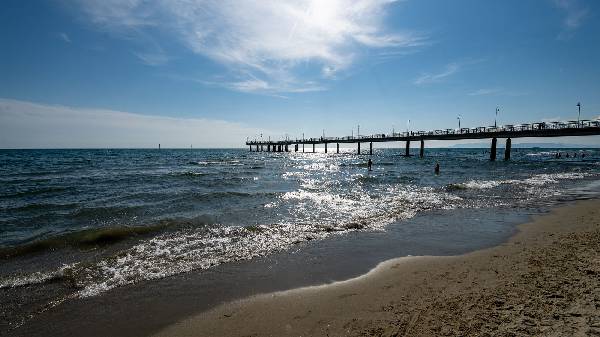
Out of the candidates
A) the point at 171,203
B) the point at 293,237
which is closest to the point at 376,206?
the point at 293,237

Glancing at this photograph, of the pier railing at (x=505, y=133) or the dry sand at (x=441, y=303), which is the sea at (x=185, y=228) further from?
the pier railing at (x=505, y=133)

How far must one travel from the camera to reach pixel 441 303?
5477mm

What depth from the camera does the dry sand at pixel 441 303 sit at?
15.1 feet

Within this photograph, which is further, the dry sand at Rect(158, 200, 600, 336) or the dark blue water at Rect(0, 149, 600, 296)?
the dark blue water at Rect(0, 149, 600, 296)

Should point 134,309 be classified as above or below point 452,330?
below

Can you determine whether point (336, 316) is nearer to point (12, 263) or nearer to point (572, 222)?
point (12, 263)

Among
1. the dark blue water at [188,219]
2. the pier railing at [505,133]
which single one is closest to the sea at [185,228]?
the dark blue water at [188,219]

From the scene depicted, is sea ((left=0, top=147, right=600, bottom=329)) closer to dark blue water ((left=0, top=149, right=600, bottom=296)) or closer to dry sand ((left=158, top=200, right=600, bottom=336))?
dark blue water ((left=0, top=149, right=600, bottom=296))

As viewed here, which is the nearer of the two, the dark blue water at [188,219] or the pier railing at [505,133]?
the dark blue water at [188,219]

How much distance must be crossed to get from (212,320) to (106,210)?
40.8 feet

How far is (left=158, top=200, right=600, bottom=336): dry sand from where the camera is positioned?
4.61 meters

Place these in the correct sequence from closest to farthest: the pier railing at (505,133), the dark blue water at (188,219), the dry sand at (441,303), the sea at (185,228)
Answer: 1. the dry sand at (441,303)
2. the sea at (185,228)
3. the dark blue water at (188,219)
4. the pier railing at (505,133)

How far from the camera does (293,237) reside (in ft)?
35.8

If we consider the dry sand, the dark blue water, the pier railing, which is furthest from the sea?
the pier railing
